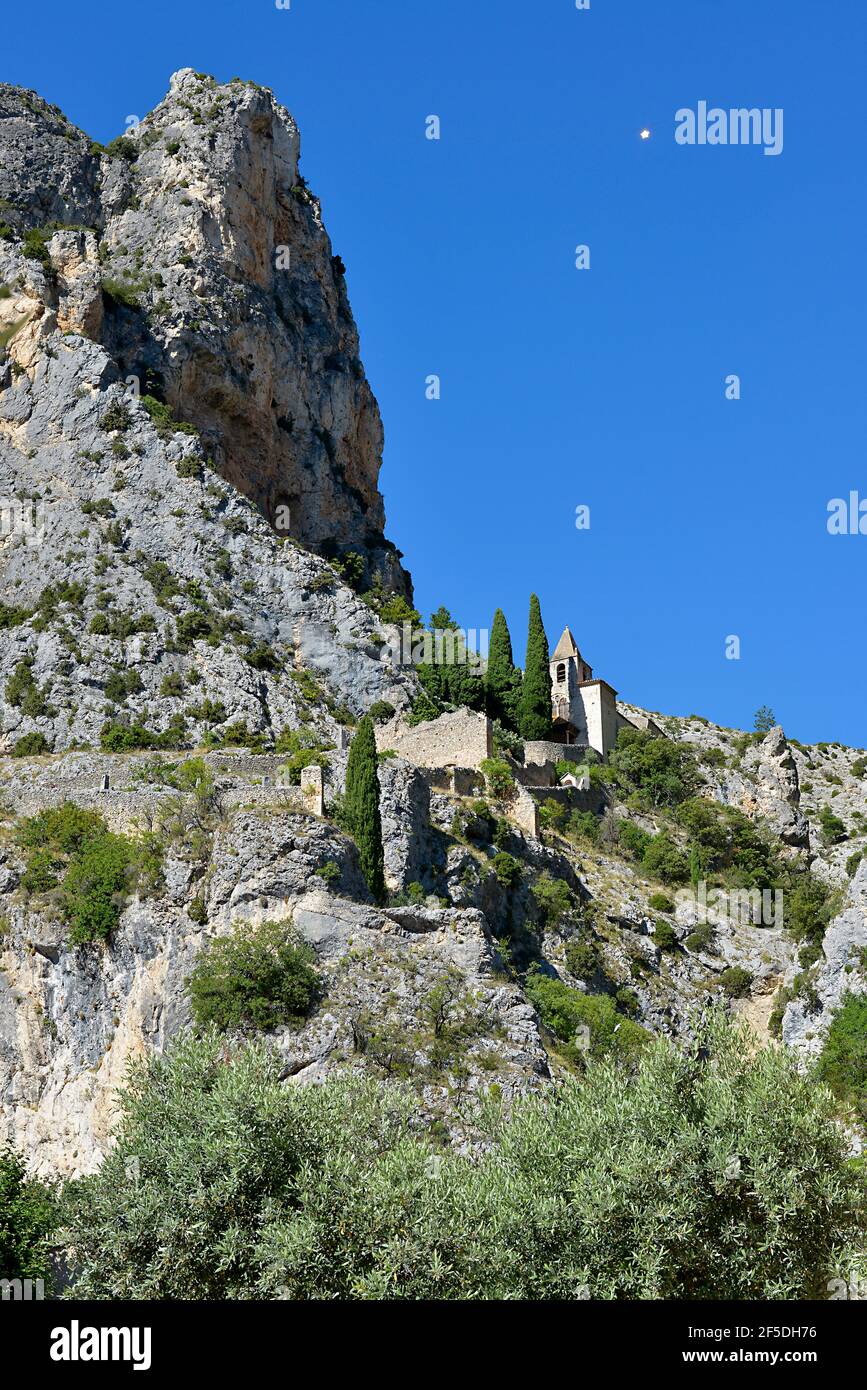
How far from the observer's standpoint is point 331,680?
201 feet

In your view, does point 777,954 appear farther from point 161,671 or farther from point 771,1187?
point 771,1187

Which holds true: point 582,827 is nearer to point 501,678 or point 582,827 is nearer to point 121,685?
point 501,678

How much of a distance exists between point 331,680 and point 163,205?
30.6 metres

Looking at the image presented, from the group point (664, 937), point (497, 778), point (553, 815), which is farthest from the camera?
point (553, 815)

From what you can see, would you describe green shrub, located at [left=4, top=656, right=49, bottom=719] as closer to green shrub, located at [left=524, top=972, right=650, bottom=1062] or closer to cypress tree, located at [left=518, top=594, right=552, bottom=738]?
cypress tree, located at [left=518, top=594, right=552, bottom=738]

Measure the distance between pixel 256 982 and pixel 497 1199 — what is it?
11.0m

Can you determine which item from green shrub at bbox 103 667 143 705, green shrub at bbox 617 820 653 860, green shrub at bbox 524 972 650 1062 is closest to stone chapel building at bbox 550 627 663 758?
green shrub at bbox 617 820 653 860

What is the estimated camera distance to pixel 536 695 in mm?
65375

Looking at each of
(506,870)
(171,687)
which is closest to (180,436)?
(171,687)

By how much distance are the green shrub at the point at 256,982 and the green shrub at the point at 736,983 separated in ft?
79.4

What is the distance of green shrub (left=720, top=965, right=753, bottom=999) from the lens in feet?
169

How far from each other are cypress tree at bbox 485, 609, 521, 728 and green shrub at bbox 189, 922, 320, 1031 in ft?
111

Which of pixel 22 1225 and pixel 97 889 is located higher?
pixel 97 889
